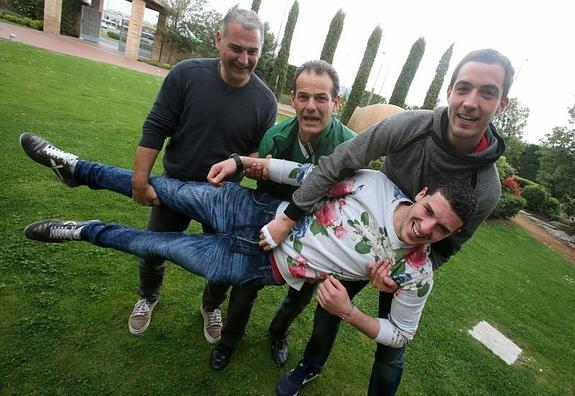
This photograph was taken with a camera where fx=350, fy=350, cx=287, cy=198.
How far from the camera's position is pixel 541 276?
8102 millimetres

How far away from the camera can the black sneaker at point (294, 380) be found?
256 centimetres

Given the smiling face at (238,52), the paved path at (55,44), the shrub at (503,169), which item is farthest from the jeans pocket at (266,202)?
the paved path at (55,44)

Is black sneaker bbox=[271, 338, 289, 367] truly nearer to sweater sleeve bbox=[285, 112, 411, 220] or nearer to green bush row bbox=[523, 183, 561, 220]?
sweater sleeve bbox=[285, 112, 411, 220]

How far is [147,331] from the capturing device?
9.05 ft

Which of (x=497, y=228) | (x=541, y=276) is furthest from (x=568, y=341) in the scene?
(x=497, y=228)

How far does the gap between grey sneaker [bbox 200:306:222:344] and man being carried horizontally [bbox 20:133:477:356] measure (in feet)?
3.25

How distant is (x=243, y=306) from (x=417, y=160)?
59.6 inches

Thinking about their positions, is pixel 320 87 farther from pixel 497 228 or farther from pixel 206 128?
pixel 497 228

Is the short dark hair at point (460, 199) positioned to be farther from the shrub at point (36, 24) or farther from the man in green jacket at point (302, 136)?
the shrub at point (36, 24)

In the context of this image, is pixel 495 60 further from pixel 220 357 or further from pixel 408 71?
pixel 408 71

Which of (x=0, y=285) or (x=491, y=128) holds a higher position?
(x=491, y=128)

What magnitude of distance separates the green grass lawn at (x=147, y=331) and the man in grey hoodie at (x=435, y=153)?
1237mm

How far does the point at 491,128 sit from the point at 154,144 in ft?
6.88

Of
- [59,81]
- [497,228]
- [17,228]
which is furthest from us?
[497,228]
